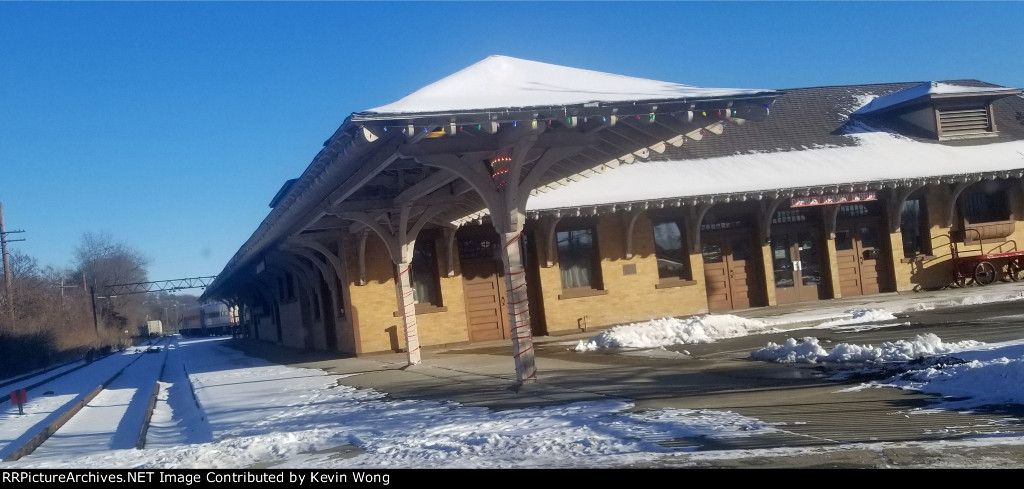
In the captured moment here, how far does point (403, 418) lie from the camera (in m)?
10.0

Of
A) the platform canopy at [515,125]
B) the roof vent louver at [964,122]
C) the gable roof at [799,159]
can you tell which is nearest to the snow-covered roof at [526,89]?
the platform canopy at [515,125]

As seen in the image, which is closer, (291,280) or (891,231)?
(891,231)

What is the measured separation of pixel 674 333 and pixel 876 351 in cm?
608

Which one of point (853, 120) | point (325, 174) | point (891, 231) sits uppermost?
point (853, 120)

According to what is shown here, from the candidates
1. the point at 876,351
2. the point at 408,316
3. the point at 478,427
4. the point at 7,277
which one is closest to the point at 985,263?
the point at 876,351

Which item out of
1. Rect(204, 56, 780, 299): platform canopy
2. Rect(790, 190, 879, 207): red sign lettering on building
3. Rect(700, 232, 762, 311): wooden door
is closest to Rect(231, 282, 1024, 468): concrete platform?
Rect(204, 56, 780, 299): platform canopy

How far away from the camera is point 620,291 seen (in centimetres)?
2294

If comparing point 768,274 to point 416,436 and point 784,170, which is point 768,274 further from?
point 416,436

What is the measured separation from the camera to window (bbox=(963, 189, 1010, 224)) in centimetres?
2505

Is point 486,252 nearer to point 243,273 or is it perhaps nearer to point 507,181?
point 507,181

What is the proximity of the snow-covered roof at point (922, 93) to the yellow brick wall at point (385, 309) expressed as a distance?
14.5 meters
